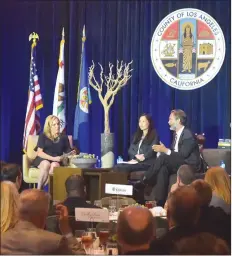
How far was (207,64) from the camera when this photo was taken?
23.3 ft

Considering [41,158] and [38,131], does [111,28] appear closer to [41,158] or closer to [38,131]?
[38,131]

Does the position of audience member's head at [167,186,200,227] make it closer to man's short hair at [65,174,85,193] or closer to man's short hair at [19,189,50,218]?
man's short hair at [19,189,50,218]

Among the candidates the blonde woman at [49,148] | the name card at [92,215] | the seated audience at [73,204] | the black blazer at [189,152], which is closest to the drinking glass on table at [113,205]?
the seated audience at [73,204]

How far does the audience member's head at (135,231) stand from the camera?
6.13 feet

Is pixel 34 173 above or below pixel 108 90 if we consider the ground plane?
below

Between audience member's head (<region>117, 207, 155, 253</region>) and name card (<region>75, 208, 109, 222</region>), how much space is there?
2.21 feet

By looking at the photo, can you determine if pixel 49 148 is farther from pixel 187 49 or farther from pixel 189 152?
pixel 187 49

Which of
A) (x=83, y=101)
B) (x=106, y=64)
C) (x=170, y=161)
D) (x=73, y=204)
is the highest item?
(x=106, y=64)

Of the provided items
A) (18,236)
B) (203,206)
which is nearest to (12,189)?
(18,236)

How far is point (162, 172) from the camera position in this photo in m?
5.57

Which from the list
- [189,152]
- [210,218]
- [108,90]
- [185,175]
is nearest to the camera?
[210,218]

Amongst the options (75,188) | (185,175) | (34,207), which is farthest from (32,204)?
(185,175)

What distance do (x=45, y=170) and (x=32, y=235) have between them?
13.4ft

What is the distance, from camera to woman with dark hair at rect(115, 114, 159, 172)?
5852 millimetres
